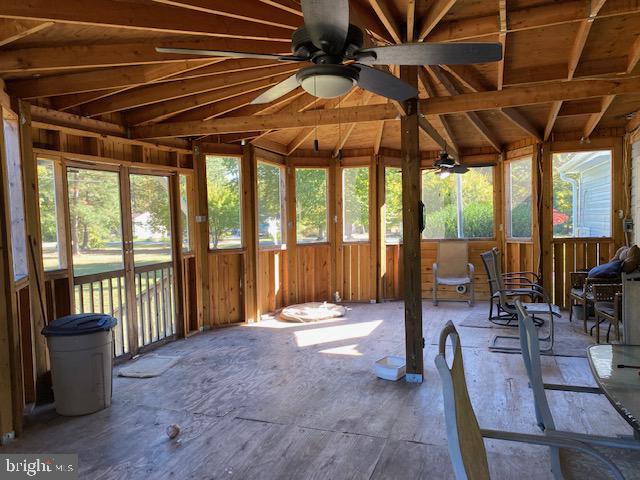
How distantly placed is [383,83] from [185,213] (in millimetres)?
3837

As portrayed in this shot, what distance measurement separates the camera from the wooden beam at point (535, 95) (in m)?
3.72

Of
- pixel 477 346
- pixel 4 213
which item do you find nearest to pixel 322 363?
pixel 477 346

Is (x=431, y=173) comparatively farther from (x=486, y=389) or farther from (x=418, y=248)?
(x=486, y=389)

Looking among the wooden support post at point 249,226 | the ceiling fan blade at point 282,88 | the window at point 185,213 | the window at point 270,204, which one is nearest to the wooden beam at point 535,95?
the ceiling fan blade at point 282,88

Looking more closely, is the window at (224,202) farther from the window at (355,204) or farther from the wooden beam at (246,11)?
the wooden beam at (246,11)

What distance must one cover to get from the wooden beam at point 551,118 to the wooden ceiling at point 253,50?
0.07 meters

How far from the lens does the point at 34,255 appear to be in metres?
3.67

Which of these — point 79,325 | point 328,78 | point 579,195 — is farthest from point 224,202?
point 579,195

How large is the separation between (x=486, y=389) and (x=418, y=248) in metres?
1.30

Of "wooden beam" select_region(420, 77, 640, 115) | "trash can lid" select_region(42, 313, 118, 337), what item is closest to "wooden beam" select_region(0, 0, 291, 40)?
"wooden beam" select_region(420, 77, 640, 115)

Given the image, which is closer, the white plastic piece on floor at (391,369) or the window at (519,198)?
the white plastic piece on floor at (391,369)

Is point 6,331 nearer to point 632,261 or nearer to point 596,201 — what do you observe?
point 632,261

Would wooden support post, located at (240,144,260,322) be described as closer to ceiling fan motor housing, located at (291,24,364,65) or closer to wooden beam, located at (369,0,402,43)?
wooden beam, located at (369,0,402,43)

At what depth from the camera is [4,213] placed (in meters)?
3.06
